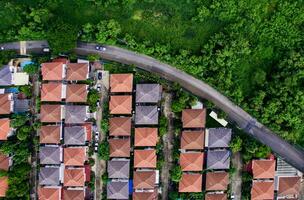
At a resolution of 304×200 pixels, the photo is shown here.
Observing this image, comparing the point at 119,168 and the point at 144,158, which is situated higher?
the point at 144,158

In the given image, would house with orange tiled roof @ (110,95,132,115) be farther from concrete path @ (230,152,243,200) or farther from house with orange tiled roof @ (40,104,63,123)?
concrete path @ (230,152,243,200)

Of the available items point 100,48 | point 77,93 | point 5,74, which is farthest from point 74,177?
point 100,48

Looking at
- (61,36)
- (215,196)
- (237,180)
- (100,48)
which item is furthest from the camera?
(237,180)

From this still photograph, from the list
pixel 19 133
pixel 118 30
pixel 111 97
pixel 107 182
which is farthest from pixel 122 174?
pixel 118 30

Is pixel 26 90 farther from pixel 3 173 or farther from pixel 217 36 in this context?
pixel 217 36

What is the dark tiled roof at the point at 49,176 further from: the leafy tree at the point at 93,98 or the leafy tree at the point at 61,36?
the leafy tree at the point at 61,36

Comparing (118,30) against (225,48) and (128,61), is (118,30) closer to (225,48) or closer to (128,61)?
(128,61)

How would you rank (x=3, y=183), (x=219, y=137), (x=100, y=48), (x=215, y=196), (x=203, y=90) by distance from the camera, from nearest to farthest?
(x=3, y=183)
(x=219, y=137)
(x=215, y=196)
(x=100, y=48)
(x=203, y=90)
